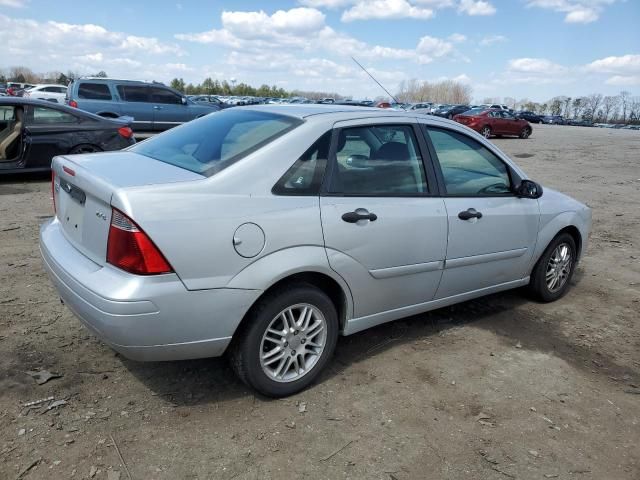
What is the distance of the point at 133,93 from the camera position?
1600 centimetres

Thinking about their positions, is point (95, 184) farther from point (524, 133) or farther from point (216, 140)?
point (524, 133)

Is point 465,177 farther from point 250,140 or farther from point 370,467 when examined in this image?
point 370,467

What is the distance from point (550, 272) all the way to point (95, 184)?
12.7 ft

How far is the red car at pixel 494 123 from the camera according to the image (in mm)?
25938

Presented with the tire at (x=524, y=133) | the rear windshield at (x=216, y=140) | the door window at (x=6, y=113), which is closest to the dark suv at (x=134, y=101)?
the door window at (x=6, y=113)

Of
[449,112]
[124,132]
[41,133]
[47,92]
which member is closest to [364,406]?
[41,133]

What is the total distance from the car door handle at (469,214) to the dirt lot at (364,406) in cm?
97

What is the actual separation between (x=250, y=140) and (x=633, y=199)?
9.78 meters

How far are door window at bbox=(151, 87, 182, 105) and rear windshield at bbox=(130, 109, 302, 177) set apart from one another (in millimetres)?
13437

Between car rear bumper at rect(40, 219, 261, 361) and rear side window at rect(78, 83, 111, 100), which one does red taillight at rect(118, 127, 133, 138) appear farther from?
car rear bumper at rect(40, 219, 261, 361)

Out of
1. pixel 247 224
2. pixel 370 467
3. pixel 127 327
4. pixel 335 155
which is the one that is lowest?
pixel 370 467

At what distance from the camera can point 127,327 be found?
255 centimetres

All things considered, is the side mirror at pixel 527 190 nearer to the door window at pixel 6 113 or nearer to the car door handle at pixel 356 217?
the car door handle at pixel 356 217

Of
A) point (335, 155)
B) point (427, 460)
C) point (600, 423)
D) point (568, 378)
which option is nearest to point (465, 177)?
point (335, 155)
